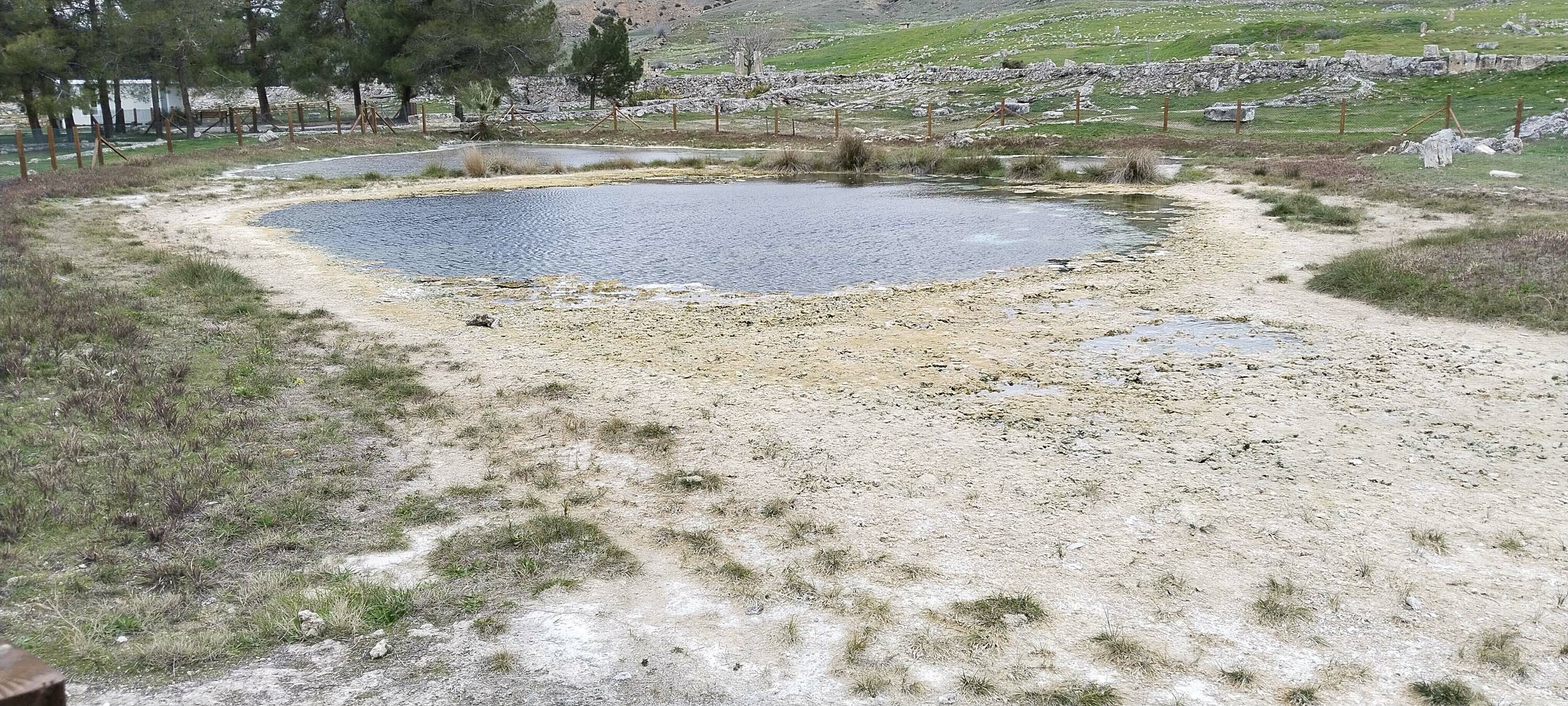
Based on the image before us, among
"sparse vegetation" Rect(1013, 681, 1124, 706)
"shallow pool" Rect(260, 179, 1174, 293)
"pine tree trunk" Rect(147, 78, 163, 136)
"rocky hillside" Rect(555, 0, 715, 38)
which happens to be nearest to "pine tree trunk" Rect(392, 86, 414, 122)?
"pine tree trunk" Rect(147, 78, 163, 136)

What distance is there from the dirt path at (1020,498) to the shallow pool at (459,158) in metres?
19.9

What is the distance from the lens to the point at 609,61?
55.1 metres

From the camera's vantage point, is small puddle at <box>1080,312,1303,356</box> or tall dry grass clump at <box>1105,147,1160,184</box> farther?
tall dry grass clump at <box>1105,147,1160,184</box>

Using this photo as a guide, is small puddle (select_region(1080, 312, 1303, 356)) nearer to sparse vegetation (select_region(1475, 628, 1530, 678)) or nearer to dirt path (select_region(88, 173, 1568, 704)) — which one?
dirt path (select_region(88, 173, 1568, 704))

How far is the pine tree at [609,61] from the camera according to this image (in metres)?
54.6

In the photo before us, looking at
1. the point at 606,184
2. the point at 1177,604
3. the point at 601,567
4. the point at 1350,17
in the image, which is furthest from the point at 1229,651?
the point at 1350,17

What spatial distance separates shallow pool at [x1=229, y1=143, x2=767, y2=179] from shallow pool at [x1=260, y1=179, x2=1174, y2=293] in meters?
7.02

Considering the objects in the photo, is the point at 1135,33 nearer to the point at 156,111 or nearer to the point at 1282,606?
the point at 156,111

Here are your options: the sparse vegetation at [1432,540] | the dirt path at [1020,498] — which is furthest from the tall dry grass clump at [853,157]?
the sparse vegetation at [1432,540]

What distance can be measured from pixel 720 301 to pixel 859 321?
2.02 metres

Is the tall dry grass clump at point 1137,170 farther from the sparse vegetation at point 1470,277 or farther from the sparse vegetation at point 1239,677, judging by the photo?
the sparse vegetation at point 1239,677

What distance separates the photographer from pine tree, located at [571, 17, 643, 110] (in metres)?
54.6

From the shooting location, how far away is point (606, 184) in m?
26.3

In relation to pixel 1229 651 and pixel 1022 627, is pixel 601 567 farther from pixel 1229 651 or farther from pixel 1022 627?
pixel 1229 651
